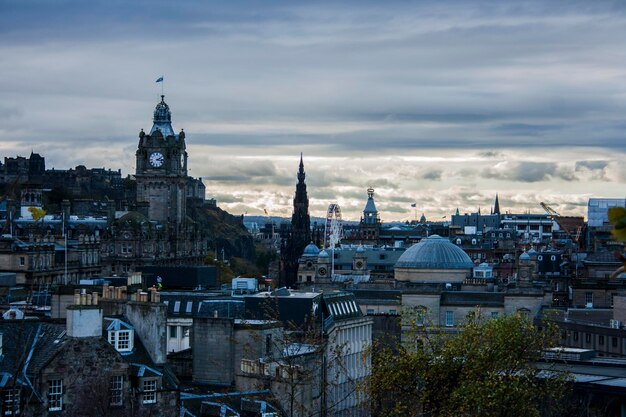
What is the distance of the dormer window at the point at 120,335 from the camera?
5138 cm

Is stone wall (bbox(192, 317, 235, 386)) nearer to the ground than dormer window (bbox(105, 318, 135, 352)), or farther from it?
nearer to the ground

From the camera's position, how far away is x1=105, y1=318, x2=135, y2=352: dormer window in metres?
51.4

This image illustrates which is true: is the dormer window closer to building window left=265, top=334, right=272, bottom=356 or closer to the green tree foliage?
the green tree foliage

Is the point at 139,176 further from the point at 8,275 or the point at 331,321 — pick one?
the point at 331,321

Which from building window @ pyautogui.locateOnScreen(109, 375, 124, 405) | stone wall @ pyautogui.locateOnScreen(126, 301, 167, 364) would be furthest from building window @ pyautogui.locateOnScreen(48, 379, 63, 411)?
stone wall @ pyautogui.locateOnScreen(126, 301, 167, 364)

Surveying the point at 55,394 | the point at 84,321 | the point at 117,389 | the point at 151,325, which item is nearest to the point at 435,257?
the point at 151,325

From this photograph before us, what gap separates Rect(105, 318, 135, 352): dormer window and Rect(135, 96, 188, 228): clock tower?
12760 cm

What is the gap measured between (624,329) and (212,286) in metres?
30.4

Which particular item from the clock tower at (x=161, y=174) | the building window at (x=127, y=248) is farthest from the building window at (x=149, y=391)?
the clock tower at (x=161, y=174)

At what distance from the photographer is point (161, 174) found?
181 meters

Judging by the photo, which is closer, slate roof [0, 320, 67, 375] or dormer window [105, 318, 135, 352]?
slate roof [0, 320, 67, 375]

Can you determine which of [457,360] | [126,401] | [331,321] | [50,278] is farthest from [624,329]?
[50,278]

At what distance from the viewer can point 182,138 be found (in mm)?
181625

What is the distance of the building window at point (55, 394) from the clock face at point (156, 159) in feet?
442
